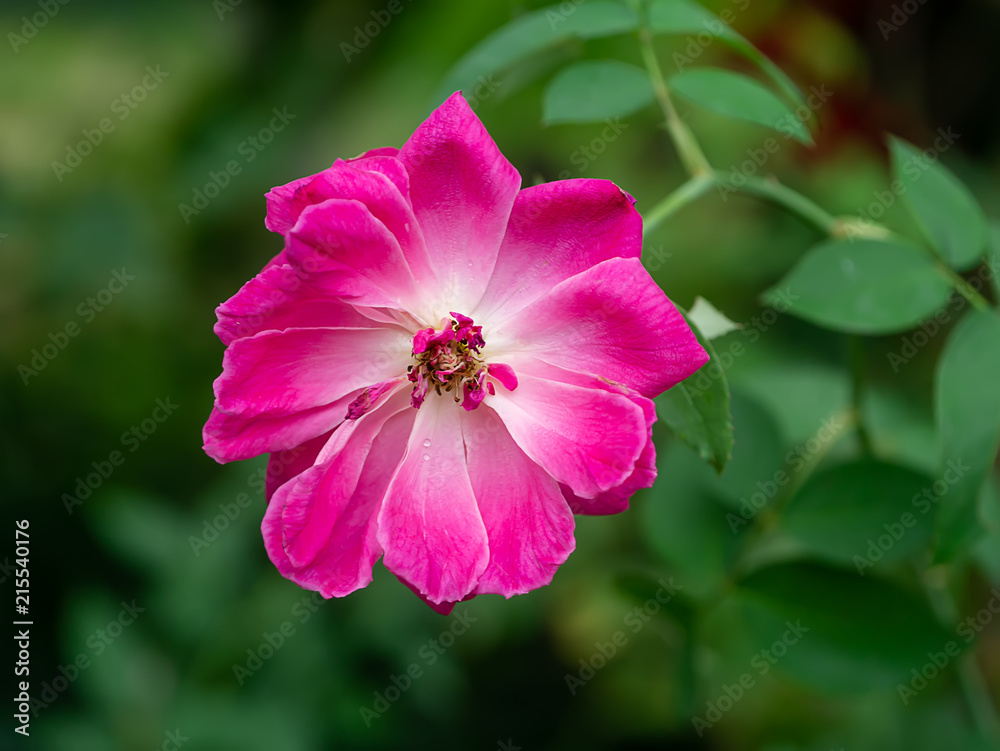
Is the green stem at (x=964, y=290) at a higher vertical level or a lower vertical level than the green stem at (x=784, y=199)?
lower

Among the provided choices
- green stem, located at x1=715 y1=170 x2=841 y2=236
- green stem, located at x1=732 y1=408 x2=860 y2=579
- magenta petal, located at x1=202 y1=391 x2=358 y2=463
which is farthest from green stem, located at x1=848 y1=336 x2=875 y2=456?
magenta petal, located at x1=202 y1=391 x2=358 y2=463

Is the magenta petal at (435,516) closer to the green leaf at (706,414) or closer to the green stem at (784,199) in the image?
the green leaf at (706,414)

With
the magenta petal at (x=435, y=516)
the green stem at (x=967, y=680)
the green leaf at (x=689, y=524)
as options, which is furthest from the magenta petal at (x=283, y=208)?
the green stem at (x=967, y=680)

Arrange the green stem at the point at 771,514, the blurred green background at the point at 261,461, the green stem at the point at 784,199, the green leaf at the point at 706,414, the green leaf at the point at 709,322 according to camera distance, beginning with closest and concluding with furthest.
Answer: the green leaf at the point at 706,414 < the green leaf at the point at 709,322 < the green stem at the point at 784,199 < the green stem at the point at 771,514 < the blurred green background at the point at 261,461

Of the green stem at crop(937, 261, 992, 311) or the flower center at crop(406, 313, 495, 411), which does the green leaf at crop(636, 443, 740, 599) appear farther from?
the flower center at crop(406, 313, 495, 411)

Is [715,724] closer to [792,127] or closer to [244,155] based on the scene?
[792,127]

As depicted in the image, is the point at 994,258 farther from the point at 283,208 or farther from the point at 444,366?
the point at 283,208
